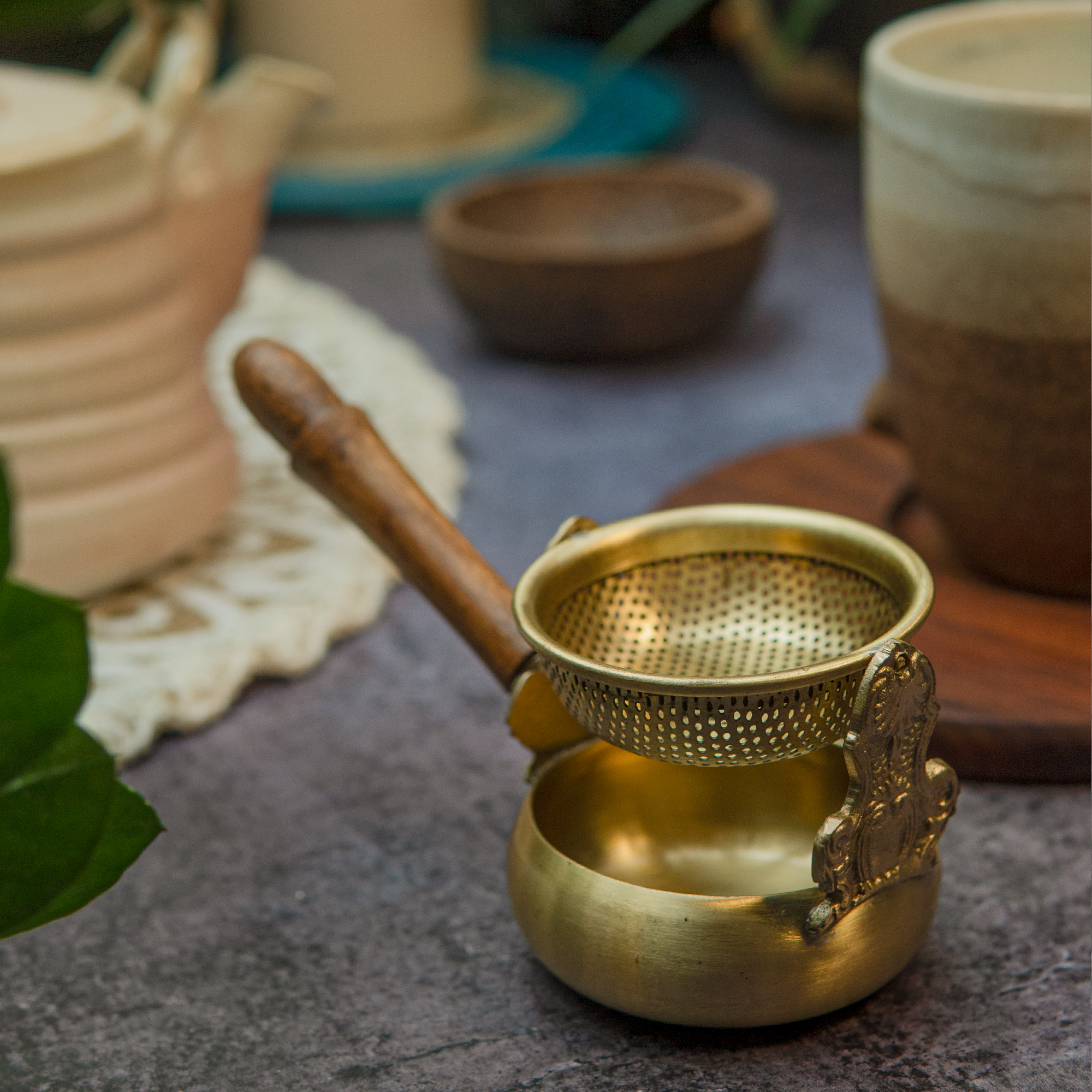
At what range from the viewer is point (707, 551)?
0.42m

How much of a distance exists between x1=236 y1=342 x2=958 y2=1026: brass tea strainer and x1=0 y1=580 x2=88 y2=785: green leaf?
0.13 meters

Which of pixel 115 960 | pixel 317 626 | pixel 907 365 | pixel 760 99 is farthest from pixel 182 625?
pixel 760 99

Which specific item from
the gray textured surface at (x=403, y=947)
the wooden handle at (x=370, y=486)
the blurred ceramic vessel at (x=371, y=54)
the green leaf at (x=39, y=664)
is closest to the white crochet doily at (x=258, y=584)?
the gray textured surface at (x=403, y=947)

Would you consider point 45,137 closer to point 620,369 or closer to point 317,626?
point 317,626

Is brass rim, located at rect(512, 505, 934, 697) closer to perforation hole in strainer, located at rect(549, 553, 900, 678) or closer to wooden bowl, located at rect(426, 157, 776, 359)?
perforation hole in strainer, located at rect(549, 553, 900, 678)

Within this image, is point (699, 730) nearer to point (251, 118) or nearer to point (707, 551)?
point (707, 551)

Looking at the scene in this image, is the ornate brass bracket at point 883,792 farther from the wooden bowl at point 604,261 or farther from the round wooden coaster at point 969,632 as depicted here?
the wooden bowl at point 604,261

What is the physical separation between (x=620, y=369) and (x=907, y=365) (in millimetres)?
358

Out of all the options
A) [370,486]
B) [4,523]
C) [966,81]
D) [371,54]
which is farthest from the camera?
[371,54]

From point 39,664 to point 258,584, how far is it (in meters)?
0.38

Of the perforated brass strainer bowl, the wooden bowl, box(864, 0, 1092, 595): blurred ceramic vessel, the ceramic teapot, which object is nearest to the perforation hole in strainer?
the perforated brass strainer bowl

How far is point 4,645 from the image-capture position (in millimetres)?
252

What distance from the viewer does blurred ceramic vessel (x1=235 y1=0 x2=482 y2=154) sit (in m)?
1.23

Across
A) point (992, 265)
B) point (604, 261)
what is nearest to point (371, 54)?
point (604, 261)
